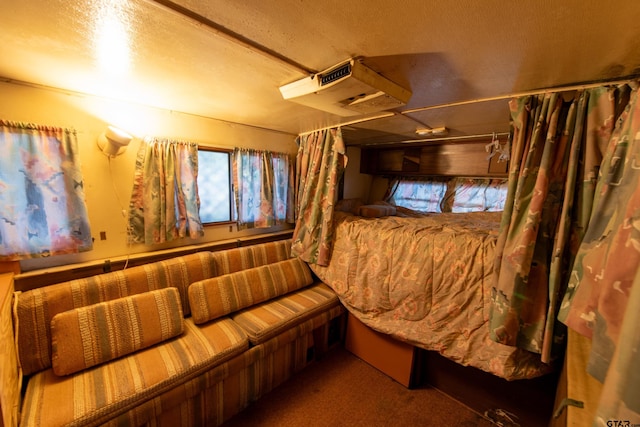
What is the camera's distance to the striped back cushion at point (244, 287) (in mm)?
1817

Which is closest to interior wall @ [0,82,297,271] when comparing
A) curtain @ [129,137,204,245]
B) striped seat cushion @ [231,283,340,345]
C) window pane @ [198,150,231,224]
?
curtain @ [129,137,204,245]

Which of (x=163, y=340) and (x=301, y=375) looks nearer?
(x=163, y=340)

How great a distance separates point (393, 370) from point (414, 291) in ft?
2.63

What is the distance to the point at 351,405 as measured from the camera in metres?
1.76

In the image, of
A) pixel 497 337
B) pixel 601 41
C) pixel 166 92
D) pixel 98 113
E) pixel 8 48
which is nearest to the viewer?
pixel 601 41

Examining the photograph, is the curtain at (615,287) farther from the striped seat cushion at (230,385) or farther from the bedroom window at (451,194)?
the bedroom window at (451,194)

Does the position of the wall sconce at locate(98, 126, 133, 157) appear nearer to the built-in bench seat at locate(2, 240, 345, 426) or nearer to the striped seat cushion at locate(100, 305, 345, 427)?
the built-in bench seat at locate(2, 240, 345, 426)

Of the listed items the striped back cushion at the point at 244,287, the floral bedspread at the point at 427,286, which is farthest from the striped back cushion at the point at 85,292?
the floral bedspread at the point at 427,286

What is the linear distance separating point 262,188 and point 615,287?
97.4 inches

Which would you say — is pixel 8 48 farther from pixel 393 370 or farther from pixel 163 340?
pixel 393 370

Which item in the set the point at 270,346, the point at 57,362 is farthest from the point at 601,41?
the point at 57,362

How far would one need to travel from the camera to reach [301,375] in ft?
6.66

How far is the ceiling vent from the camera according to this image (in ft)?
3.42

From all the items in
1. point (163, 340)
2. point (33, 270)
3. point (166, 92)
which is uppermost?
point (166, 92)
